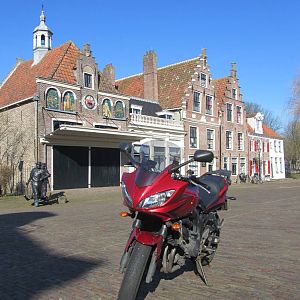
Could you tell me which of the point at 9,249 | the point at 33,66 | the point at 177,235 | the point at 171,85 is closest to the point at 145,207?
the point at 177,235

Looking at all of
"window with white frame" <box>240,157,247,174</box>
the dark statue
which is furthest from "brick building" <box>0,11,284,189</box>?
the dark statue

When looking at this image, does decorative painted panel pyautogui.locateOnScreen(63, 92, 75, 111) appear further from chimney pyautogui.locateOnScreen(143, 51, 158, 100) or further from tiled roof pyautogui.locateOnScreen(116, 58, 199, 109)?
chimney pyautogui.locateOnScreen(143, 51, 158, 100)

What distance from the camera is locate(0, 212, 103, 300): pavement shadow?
477 centimetres

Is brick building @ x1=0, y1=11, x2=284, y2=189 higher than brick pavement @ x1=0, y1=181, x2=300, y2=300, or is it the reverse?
brick building @ x1=0, y1=11, x2=284, y2=189

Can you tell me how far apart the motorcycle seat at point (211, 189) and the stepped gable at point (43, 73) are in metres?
20.9

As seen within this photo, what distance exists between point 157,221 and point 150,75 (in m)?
35.7

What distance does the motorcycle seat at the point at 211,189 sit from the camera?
5.22m

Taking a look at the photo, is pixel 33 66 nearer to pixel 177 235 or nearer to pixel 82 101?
pixel 82 101

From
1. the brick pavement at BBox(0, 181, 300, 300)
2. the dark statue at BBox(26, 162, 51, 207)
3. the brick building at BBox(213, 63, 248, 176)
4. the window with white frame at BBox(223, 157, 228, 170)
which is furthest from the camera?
the brick building at BBox(213, 63, 248, 176)

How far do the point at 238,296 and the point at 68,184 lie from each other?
71.8 ft

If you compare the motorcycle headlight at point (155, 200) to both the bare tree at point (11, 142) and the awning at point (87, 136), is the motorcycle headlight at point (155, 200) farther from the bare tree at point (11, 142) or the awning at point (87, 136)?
the bare tree at point (11, 142)

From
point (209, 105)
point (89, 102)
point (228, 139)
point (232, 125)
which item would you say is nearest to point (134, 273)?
point (89, 102)

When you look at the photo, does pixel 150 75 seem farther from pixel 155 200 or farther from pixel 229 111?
pixel 155 200

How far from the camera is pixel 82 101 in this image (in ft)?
87.2
